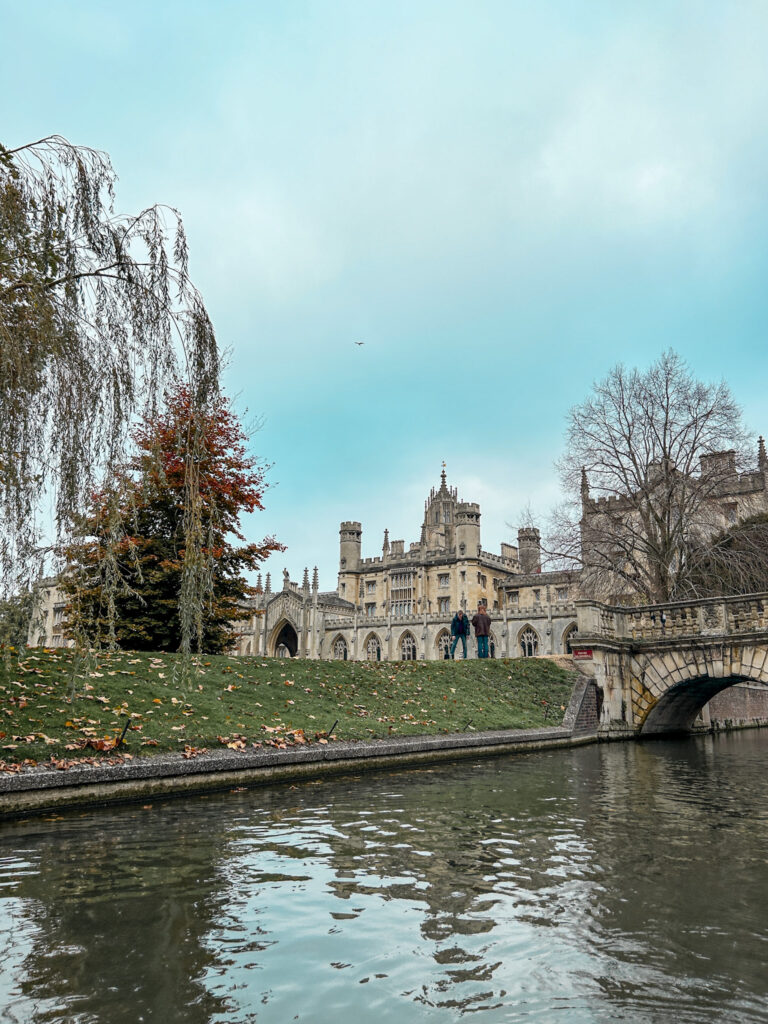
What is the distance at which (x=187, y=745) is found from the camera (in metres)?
10.6

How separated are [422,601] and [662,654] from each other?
59.2 metres

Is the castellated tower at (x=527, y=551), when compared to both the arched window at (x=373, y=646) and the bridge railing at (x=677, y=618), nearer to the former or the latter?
the arched window at (x=373, y=646)

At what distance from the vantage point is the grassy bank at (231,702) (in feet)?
32.8

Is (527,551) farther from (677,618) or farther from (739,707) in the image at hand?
(677,618)

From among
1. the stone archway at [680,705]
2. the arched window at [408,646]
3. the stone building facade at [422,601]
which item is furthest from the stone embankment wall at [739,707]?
the arched window at [408,646]

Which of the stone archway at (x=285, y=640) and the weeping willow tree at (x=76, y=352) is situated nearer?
the weeping willow tree at (x=76, y=352)

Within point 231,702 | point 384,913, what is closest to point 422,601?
point 231,702

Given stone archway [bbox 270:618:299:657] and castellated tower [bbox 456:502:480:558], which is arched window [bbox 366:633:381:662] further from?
castellated tower [bbox 456:502:480:558]

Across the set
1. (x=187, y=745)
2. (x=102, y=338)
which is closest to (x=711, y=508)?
(x=187, y=745)

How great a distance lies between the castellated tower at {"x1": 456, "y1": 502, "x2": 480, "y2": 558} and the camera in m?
76.9

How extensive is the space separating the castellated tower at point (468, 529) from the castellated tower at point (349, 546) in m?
14.3

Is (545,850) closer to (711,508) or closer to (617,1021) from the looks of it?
(617,1021)

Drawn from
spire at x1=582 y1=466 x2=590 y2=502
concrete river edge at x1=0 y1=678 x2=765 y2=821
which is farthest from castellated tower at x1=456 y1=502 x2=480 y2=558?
concrete river edge at x1=0 y1=678 x2=765 y2=821

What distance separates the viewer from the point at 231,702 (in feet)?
44.1
